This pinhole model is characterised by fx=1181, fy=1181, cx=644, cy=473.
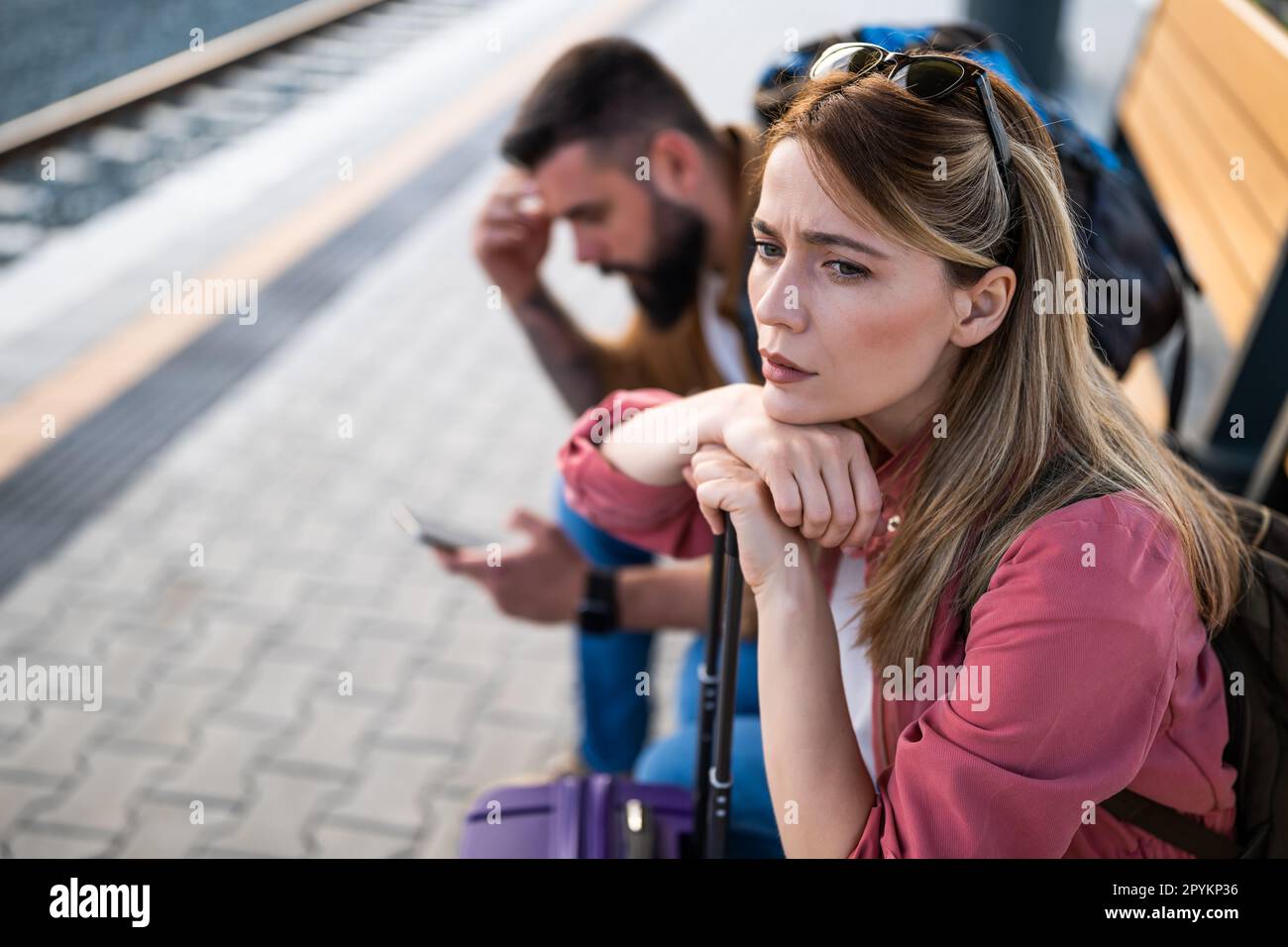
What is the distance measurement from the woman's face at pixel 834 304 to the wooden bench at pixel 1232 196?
1.41m

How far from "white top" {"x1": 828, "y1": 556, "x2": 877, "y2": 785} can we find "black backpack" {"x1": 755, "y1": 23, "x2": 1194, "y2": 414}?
62 cm

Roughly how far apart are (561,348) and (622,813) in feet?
4.72

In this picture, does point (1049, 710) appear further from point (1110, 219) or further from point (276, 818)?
point (276, 818)

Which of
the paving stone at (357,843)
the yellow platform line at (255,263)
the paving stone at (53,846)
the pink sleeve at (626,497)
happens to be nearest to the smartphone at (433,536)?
the pink sleeve at (626,497)

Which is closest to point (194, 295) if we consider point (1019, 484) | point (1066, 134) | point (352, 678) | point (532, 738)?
point (352, 678)

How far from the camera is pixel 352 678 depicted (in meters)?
3.62

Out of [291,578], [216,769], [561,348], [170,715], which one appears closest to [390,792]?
[216,769]

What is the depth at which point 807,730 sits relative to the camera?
1406mm

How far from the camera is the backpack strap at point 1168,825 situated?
150 centimetres

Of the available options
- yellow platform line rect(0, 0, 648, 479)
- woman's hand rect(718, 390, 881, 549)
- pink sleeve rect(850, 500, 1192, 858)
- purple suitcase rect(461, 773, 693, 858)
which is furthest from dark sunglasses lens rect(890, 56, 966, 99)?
yellow platform line rect(0, 0, 648, 479)

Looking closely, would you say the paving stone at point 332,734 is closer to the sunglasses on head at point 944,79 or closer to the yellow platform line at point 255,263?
the yellow platform line at point 255,263

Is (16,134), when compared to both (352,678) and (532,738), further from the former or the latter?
(532,738)

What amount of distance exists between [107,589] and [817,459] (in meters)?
3.24

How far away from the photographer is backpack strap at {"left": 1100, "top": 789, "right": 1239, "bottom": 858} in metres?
Result: 1.50
